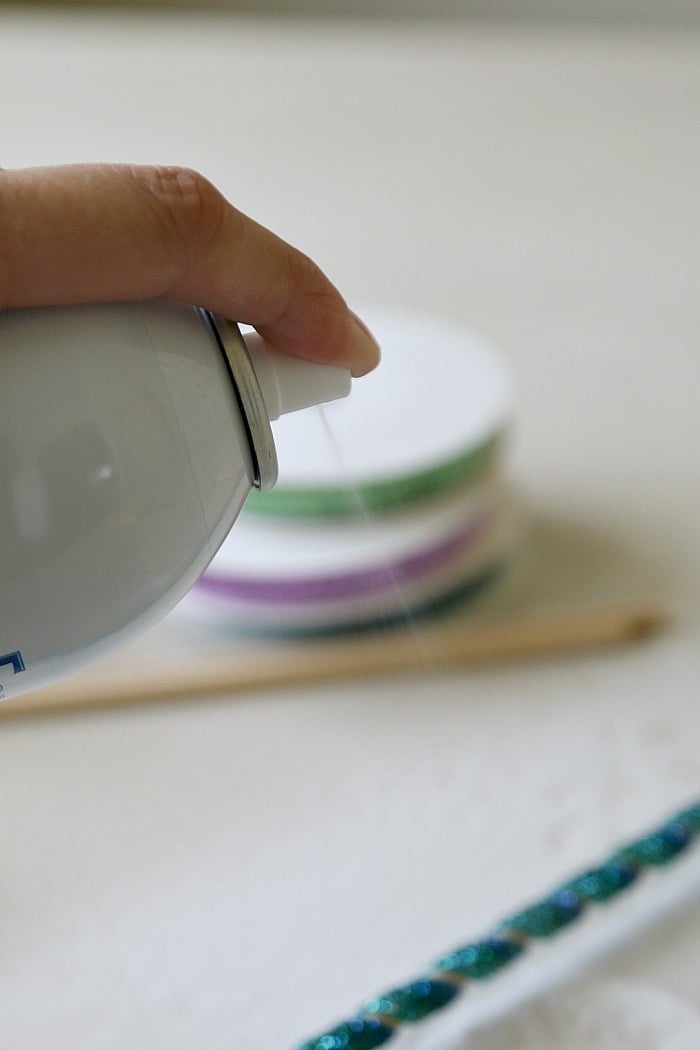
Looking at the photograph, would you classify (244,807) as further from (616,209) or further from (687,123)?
(687,123)

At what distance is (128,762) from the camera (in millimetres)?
453

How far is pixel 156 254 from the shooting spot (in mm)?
248

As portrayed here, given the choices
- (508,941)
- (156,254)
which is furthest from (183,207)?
(508,941)

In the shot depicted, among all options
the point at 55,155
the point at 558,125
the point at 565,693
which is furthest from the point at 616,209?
the point at 565,693

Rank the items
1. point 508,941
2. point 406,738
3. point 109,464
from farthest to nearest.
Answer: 1. point 406,738
2. point 508,941
3. point 109,464

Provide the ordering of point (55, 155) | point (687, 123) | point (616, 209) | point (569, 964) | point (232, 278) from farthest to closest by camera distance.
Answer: point (687, 123)
point (616, 209)
point (55, 155)
point (569, 964)
point (232, 278)

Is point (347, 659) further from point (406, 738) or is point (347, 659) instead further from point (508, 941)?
point (508, 941)

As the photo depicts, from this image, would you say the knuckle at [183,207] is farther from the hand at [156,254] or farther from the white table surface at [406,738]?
the white table surface at [406,738]

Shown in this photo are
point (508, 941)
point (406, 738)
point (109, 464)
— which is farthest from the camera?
point (406, 738)

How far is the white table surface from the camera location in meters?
0.36

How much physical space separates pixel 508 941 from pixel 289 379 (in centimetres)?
19

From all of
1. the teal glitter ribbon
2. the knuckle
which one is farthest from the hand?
the teal glitter ribbon

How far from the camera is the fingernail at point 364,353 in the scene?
Answer: 0.95 ft

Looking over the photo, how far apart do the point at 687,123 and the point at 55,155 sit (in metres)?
0.54
